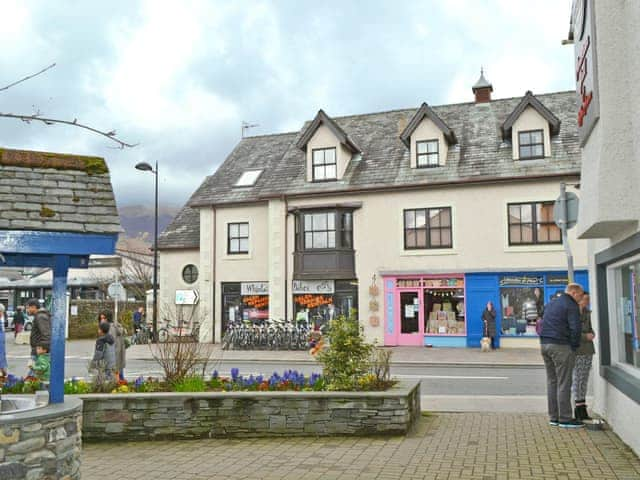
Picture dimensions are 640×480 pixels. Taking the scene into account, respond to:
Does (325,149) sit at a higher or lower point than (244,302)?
higher

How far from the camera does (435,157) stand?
25359 millimetres

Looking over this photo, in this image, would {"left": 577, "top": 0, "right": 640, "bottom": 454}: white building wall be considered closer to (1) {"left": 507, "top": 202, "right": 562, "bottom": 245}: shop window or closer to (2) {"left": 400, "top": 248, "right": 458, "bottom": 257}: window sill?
(1) {"left": 507, "top": 202, "right": 562, "bottom": 245}: shop window

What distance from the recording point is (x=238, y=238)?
28375 millimetres

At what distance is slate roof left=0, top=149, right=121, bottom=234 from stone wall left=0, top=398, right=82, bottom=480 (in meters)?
1.59

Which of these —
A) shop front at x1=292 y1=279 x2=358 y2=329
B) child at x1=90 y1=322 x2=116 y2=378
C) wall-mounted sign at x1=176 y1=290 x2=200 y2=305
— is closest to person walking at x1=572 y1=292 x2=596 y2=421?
child at x1=90 y1=322 x2=116 y2=378

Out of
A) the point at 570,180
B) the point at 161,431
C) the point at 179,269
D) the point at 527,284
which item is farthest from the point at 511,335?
the point at 161,431

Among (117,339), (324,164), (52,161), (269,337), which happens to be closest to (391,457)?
(52,161)

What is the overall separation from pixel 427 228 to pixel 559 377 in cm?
1640

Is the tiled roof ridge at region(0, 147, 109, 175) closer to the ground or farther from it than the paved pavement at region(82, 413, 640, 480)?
farther from it

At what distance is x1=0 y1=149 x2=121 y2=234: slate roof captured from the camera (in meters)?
5.71

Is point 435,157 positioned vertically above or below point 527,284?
above

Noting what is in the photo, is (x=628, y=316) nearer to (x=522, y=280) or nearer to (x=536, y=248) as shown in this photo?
(x=536, y=248)

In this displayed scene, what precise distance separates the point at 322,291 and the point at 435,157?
6912mm

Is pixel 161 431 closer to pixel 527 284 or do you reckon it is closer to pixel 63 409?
pixel 63 409
